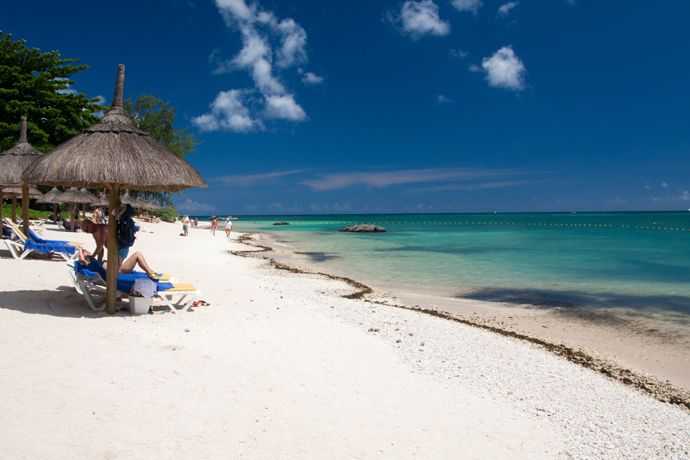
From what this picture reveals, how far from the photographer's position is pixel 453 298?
41.8ft

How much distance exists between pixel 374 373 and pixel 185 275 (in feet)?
27.7

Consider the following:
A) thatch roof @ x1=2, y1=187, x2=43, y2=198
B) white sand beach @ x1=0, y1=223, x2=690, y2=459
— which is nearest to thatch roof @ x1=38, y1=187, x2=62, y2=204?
thatch roof @ x1=2, y1=187, x2=43, y2=198

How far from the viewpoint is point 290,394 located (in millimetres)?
4586

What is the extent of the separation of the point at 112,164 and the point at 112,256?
4.71ft

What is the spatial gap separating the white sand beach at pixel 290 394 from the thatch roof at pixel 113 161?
6.66ft

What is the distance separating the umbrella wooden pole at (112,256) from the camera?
23.9 feet

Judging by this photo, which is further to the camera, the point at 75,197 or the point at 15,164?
the point at 75,197

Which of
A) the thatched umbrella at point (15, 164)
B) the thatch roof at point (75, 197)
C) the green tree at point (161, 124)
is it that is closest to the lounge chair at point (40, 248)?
the thatched umbrella at point (15, 164)

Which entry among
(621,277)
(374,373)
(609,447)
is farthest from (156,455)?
(621,277)

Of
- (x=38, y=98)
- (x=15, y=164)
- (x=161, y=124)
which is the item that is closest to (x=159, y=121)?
(x=161, y=124)

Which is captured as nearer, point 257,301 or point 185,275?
point 257,301

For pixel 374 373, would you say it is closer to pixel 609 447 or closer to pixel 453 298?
pixel 609 447

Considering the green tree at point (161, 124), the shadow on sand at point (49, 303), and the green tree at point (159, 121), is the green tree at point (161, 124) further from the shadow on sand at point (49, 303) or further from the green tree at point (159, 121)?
the shadow on sand at point (49, 303)

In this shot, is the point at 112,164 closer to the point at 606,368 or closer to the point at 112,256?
the point at 112,256
